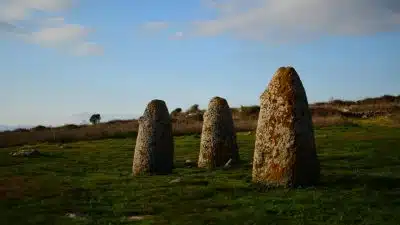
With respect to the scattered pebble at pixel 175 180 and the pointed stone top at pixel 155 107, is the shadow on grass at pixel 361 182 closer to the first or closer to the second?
the scattered pebble at pixel 175 180

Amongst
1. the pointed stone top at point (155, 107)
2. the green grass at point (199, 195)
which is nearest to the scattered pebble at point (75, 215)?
the green grass at point (199, 195)

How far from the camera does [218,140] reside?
36.0m

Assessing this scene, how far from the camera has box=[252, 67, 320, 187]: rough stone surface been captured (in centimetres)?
2583

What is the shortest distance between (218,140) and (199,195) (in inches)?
456

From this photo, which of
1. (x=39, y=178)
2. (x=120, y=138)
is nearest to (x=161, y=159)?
(x=39, y=178)

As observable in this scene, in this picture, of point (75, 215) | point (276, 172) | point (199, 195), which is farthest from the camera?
point (276, 172)

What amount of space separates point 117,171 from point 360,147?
2067 cm

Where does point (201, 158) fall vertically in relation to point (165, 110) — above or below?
below

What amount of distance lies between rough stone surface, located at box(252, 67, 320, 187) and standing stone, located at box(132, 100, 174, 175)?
839 cm

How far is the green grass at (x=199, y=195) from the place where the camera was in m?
20.1

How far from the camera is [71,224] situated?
65.6 ft

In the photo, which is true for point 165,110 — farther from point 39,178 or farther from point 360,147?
point 360,147

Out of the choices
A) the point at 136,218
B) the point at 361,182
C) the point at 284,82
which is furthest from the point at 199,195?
the point at 361,182

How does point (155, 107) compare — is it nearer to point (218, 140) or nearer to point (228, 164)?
point (218, 140)
